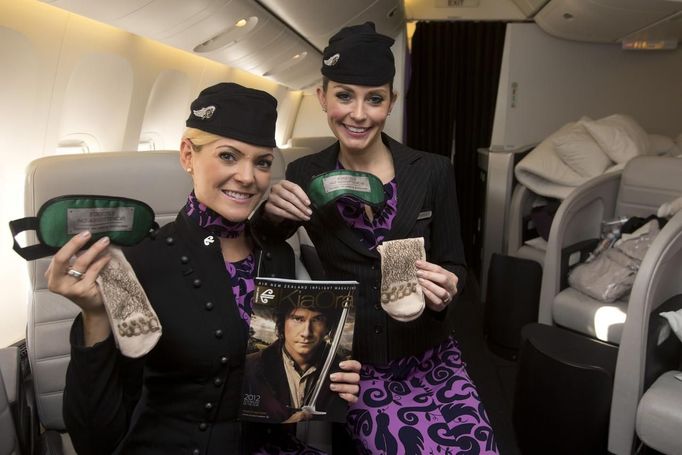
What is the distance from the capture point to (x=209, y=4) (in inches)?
81.2

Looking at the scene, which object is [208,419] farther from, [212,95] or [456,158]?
[456,158]

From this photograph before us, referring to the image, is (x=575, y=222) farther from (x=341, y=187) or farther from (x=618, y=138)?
(x=341, y=187)

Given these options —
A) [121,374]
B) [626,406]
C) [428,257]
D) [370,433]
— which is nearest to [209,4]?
[428,257]

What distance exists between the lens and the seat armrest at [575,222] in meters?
2.92

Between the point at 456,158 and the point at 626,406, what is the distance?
4106mm

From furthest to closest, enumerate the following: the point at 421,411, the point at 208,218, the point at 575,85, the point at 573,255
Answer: the point at 575,85 < the point at 573,255 < the point at 421,411 < the point at 208,218

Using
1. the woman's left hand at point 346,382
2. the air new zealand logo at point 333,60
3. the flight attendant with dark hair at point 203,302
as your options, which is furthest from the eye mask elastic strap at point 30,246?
the air new zealand logo at point 333,60

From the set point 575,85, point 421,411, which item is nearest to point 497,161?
point 575,85

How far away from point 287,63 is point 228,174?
3088mm

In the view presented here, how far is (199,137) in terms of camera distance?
1069mm

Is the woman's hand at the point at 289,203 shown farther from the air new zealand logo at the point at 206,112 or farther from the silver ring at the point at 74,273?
the silver ring at the point at 74,273

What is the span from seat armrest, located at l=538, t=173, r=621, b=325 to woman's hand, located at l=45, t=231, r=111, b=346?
2.60 metres

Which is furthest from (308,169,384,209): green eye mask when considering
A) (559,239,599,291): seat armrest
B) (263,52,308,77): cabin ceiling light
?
(263,52,308,77): cabin ceiling light

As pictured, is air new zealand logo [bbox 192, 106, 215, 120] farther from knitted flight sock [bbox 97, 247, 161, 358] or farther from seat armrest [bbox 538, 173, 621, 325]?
seat armrest [bbox 538, 173, 621, 325]
